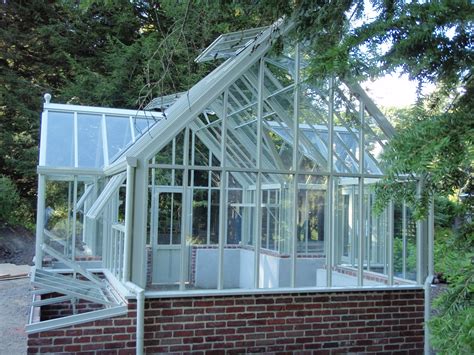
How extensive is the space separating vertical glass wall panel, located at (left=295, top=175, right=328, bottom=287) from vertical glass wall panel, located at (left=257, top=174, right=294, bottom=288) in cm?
52

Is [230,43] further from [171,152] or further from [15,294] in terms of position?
[15,294]

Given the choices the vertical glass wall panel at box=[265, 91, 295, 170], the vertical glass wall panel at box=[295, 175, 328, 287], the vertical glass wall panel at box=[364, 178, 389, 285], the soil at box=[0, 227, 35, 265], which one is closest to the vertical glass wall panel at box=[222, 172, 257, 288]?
the vertical glass wall panel at box=[295, 175, 328, 287]

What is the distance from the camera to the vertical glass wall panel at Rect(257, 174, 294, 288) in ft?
26.2

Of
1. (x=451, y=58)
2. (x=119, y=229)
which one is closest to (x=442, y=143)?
(x=451, y=58)

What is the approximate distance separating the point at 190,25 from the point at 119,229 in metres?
2.80

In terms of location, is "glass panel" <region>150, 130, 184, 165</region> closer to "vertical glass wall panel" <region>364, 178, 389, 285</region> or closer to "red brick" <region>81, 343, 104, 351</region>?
"red brick" <region>81, 343, 104, 351</region>

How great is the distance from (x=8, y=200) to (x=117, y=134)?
375 inches

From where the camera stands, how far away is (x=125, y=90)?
696 inches

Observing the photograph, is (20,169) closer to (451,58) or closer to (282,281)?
(282,281)

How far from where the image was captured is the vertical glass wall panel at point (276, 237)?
798 centimetres

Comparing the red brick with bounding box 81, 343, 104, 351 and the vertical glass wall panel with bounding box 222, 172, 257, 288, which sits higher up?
the vertical glass wall panel with bounding box 222, 172, 257, 288

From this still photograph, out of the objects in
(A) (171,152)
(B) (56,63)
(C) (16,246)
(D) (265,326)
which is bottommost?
(C) (16,246)

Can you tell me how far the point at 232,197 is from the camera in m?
9.23

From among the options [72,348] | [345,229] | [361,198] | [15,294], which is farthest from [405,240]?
[15,294]
